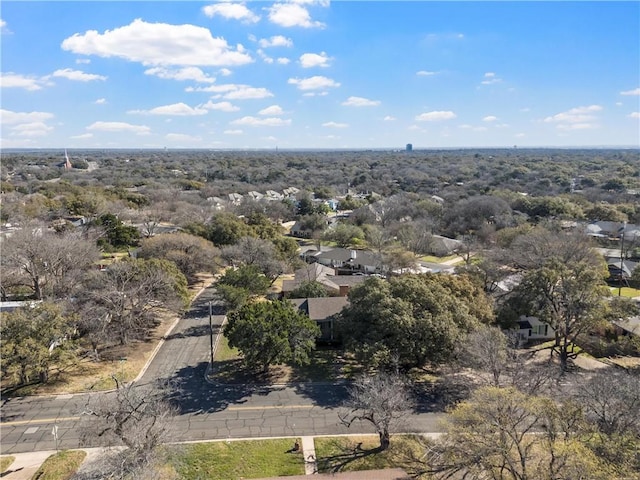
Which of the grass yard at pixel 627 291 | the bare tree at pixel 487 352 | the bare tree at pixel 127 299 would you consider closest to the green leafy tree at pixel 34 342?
the bare tree at pixel 127 299

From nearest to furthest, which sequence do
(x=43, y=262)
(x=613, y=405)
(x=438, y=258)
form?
1. (x=613, y=405)
2. (x=43, y=262)
3. (x=438, y=258)

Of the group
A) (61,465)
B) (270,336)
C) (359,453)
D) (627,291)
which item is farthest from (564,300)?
(61,465)

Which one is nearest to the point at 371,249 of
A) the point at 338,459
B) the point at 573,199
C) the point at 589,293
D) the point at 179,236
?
the point at 179,236

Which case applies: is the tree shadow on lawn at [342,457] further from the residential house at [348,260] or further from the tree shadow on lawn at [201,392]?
the residential house at [348,260]

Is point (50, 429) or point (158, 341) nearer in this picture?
point (50, 429)

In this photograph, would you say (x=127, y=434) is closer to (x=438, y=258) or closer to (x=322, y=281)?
(x=322, y=281)

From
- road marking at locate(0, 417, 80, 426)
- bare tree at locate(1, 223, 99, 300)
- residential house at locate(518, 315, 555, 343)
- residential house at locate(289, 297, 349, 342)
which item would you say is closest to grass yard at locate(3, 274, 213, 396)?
road marking at locate(0, 417, 80, 426)

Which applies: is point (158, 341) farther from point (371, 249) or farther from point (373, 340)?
point (371, 249)
